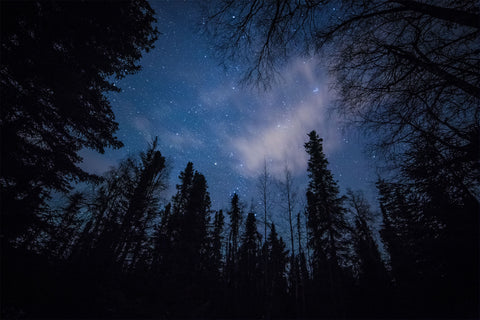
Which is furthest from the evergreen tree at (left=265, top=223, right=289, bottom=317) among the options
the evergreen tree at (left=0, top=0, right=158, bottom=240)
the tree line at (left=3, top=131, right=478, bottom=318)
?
the evergreen tree at (left=0, top=0, right=158, bottom=240)

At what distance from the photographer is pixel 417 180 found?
3980 millimetres

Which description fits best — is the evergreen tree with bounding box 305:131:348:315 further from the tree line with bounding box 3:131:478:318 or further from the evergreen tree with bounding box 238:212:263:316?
the evergreen tree with bounding box 238:212:263:316

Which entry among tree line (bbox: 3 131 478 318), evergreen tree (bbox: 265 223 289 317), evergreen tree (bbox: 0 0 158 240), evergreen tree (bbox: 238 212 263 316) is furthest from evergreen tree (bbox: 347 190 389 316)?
evergreen tree (bbox: 0 0 158 240)

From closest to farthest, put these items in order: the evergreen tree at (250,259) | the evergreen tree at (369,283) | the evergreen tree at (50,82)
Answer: the evergreen tree at (50,82) → the evergreen tree at (369,283) → the evergreen tree at (250,259)

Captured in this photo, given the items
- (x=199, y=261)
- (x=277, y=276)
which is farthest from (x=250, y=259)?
(x=199, y=261)

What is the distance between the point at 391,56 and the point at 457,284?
10355 millimetres

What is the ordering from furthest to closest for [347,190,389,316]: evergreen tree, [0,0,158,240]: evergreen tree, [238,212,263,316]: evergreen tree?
1. [238,212,263,316]: evergreen tree
2. [347,190,389,316]: evergreen tree
3. [0,0,158,240]: evergreen tree

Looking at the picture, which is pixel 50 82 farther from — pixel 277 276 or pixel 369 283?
pixel 277 276

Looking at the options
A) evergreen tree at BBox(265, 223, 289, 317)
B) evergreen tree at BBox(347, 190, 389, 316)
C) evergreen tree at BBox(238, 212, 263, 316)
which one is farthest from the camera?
evergreen tree at BBox(238, 212, 263, 316)

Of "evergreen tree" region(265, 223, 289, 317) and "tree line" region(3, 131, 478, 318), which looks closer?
"tree line" region(3, 131, 478, 318)

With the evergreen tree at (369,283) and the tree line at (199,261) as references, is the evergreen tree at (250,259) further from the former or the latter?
the evergreen tree at (369,283)

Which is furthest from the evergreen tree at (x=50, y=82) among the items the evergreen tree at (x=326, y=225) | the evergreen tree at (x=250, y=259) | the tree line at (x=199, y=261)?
the evergreen tree at (x=250, y=259)

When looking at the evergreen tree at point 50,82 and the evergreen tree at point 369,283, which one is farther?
the evergreen tree at point 369,283

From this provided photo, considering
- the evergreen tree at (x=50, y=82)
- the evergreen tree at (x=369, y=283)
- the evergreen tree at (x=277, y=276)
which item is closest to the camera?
the evergreen tree at (x=50, y=82)
